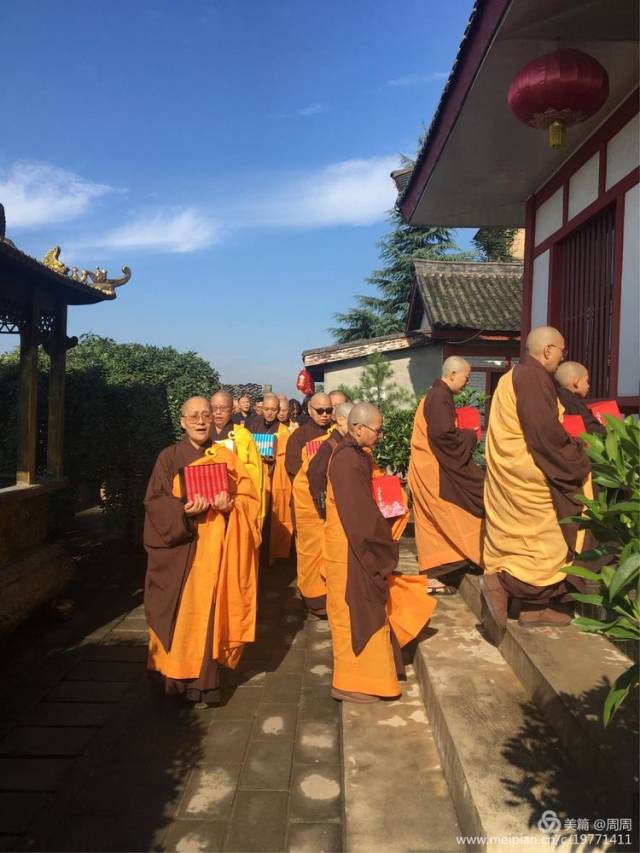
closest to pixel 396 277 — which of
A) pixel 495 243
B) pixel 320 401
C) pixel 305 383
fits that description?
pixel 495 243

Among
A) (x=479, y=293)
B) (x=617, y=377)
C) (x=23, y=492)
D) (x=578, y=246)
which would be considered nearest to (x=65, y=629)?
(x=23, y=492)

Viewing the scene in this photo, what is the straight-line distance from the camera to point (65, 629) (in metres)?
4.93

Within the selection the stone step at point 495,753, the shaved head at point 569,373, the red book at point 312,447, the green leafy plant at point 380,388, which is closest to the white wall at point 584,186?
the shaved head at point 569,373

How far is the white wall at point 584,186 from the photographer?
4750 millimetres

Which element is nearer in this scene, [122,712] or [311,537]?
[122,712]

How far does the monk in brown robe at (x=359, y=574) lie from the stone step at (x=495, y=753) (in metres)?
0.28

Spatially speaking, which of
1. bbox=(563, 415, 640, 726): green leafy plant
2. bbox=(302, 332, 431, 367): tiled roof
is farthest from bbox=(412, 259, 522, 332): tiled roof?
bbox=(563, 415, 640, 726): green leafy plant

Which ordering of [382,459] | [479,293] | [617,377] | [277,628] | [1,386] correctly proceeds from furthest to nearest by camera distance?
1. [479,293]
2. [382,459]
3. [1,386]
4. [277,628]
5. [617,377]

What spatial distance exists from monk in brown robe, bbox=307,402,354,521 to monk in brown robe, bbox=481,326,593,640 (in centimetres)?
116

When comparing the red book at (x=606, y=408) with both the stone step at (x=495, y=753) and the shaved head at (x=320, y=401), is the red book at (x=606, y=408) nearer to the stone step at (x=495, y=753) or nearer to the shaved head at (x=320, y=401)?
the stone step at (x=495, y=753)

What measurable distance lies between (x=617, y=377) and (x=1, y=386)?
6132 millimetres

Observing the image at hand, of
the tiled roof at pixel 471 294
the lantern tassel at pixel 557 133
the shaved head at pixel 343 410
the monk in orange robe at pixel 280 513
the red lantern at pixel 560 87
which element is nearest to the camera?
the red lantern at pixel 560 87

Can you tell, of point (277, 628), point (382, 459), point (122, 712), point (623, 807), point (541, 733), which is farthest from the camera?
point (382, 459)

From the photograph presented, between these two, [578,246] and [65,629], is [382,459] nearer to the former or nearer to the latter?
[578,246]
